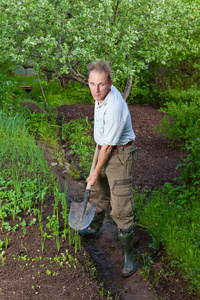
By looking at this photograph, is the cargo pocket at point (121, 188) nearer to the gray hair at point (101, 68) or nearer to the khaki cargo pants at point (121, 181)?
the khaki cargo pants at point (121, 181)

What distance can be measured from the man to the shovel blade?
22cm

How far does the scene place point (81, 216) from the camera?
3.28 m

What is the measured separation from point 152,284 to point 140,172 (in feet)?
7.62

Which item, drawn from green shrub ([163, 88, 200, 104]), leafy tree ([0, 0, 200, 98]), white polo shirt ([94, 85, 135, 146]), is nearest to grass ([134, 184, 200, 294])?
white polo shirt ([94, 85, 135, 146])

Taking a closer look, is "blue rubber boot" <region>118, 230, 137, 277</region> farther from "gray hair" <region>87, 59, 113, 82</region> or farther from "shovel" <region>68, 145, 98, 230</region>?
"gray hair" <region>87, 59, 113, 82</region>

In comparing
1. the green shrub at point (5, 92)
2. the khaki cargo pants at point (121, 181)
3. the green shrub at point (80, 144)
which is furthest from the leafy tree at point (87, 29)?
the khaki cargo pants at point (121, 181)

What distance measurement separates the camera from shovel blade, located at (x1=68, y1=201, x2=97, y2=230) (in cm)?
319

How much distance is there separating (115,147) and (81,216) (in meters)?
0.69

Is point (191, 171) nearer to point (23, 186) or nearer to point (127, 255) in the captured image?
point (127, 255)

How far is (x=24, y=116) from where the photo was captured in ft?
21.1

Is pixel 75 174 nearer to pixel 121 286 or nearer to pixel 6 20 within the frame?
pixel 121 286

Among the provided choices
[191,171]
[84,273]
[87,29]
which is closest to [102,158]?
[84,273]

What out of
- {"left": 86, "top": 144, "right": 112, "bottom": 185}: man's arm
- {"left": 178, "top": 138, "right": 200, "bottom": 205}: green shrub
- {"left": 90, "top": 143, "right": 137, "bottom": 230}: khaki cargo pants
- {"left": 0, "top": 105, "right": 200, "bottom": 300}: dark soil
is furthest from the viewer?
{"left": 178, "top": 138, "right": 200, "bottom": 205}: green shrub

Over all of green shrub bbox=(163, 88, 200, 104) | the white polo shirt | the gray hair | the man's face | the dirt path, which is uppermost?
the gray hair
